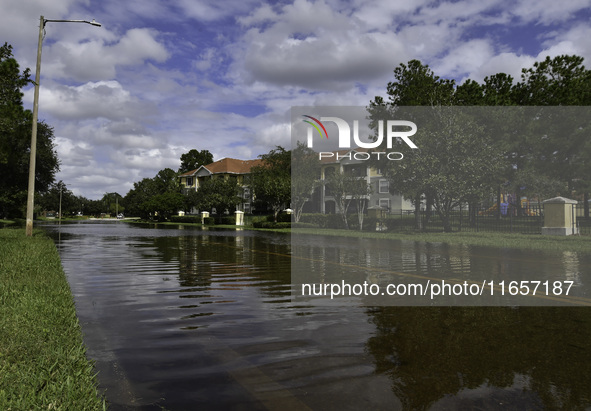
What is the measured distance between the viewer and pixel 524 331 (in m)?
5.82

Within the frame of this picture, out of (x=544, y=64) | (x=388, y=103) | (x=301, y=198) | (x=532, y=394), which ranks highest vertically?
(x=544, y=64)

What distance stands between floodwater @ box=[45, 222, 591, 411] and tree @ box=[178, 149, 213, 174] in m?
114

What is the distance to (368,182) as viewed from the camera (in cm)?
6688

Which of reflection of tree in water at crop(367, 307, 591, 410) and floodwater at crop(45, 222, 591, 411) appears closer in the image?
floodwater at crop(45, 222, 591, 411)

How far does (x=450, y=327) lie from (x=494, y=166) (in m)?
29.6

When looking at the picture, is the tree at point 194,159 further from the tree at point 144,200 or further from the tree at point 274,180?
the tree at point 274,180

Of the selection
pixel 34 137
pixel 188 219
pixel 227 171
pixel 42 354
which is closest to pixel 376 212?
pixel 34 137

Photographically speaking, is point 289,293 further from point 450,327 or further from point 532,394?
point 532,394

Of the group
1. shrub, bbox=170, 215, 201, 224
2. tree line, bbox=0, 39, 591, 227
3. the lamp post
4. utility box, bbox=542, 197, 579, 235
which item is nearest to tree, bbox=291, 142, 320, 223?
tree line, bbox=0, 39, 591, 227

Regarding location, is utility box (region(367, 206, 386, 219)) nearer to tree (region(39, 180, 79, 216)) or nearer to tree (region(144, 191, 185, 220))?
tree (region(144, 191, 185, 220))

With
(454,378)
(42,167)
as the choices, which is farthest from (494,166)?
(42,167)

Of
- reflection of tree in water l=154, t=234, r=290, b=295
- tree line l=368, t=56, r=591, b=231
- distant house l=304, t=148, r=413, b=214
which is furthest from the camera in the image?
distant house l=304, t=148, r=413, b=214

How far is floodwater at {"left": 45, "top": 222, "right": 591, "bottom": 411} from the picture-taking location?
370 centimetres

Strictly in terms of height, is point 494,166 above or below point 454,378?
above
